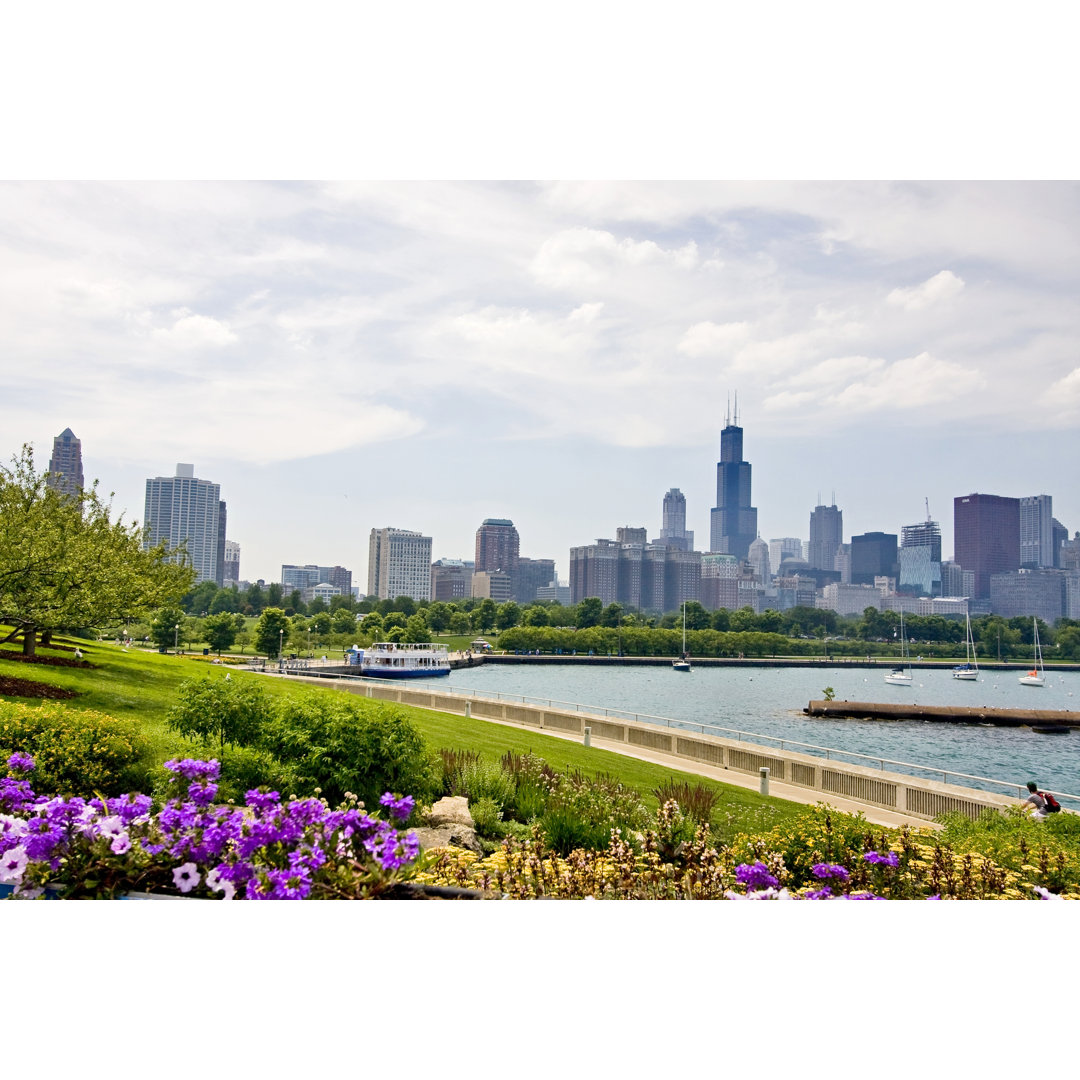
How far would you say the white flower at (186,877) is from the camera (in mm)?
4105

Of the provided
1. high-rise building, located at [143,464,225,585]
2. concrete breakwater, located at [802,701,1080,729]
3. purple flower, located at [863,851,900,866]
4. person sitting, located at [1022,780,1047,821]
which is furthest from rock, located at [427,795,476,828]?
high-rise building, located at [143,464,225,585]

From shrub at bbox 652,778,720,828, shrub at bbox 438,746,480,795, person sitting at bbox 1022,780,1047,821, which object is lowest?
person sitting at bbox 1022,780,1047,821

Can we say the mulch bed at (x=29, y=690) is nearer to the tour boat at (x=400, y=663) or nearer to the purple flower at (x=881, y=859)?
the purple flower at (x=881, y=859)

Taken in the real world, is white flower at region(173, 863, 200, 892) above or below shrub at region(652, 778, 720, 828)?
above

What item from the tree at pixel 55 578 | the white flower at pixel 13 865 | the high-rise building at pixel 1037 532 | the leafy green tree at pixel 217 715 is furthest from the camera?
the high-rise building at pixel 1037 532

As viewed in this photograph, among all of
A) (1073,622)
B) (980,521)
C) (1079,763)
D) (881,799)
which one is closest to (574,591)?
(980,521)

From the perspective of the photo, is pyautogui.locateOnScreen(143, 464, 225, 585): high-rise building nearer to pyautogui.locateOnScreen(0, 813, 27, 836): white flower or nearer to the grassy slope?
the grassy slope

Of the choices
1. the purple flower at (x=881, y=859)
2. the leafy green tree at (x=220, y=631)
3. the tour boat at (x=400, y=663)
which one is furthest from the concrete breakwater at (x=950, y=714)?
the leafy green tree at (x=220, y=631)

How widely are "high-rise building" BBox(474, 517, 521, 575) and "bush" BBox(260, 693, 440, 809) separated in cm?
18408

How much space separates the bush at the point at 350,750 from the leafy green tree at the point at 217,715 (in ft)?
1.68

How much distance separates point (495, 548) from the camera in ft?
637

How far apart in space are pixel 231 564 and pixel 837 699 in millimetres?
76146

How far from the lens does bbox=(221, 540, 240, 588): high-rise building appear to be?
96.6 meters

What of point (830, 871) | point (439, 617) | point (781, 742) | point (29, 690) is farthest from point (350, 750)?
point (439, 617)
